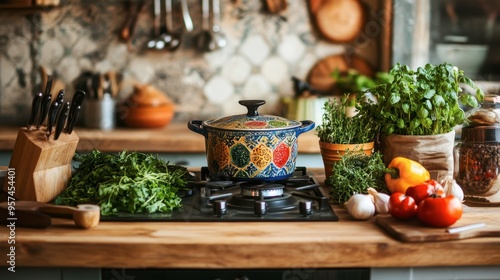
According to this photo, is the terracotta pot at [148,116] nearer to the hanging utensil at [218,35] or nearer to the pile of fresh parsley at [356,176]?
the hanging utensil at [218,35]

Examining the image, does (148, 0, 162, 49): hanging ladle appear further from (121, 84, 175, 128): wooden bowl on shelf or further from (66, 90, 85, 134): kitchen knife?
(66, 90, 85, 134): kitchen knife

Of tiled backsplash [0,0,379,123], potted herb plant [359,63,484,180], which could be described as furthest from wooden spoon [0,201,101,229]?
tiled backsplash [0,0,379,123]

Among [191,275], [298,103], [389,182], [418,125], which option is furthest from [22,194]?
[298,103]

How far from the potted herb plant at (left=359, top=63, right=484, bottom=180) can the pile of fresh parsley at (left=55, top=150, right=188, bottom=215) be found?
642 mm

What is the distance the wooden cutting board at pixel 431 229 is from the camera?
148cm

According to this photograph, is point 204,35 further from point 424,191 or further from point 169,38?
point 424,191

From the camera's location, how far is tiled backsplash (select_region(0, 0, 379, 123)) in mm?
3926

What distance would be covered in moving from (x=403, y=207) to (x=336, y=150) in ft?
1.35

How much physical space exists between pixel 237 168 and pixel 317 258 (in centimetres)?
42

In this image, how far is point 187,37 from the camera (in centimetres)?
395

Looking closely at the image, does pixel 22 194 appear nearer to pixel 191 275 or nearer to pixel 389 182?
pixel 191 275

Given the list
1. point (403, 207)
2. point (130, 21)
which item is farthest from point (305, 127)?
point (130, 21)

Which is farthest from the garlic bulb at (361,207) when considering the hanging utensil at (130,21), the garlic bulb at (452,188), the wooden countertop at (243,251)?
the hanging utensil at (130,21)

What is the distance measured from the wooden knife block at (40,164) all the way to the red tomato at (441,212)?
0.95m
